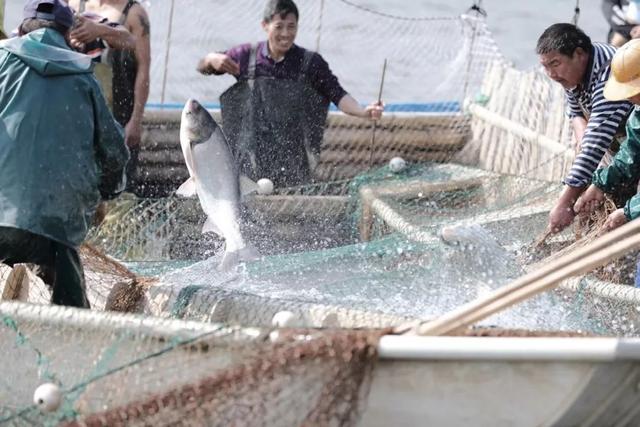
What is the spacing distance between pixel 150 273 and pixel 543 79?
15.6 feet

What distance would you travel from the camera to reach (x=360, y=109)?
943cm

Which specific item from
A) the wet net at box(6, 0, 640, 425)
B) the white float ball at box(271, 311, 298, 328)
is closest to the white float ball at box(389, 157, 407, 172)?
the wet net at box(6, 0, 640, 425)

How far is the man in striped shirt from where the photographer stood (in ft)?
22.8

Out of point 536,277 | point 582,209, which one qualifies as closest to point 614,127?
point 582,209

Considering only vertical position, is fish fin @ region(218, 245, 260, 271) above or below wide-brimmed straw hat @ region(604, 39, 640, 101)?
below

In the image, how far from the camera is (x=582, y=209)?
700cm

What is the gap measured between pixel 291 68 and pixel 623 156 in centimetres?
317

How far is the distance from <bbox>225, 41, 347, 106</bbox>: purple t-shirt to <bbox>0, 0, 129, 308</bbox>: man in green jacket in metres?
3.39

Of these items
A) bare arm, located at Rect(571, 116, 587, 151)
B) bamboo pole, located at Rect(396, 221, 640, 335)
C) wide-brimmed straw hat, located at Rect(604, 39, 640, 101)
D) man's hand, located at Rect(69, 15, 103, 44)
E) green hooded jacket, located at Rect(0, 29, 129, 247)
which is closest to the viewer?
bamboo pole, located at Rect(396, 221, 640, 335)

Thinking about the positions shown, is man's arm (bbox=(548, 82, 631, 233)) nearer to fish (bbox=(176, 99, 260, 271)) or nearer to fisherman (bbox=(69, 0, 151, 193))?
fish (bbox=(176, 99, 260, 271))

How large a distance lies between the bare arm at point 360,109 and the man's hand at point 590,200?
2627mm

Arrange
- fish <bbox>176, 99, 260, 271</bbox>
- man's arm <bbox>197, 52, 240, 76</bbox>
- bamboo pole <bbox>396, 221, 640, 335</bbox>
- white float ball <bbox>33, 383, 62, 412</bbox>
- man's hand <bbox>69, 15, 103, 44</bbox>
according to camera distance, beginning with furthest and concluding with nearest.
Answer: man's arm <bbox>197, 52, 240, 76</bbox>, man's hand <bbox>69, 15, 103, 44</bbox>, fish <bbox>176, 99, 260, 271</bbox>, white float ball <bbox>33, 383, 62, 412</bbox>, bamboo pole <bbox>396, 221, 640, 335</bbox>

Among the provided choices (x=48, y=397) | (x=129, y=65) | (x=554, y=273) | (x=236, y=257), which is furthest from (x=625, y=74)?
(x=129, y=65)

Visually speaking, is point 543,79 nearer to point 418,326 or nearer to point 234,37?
point 234,37
